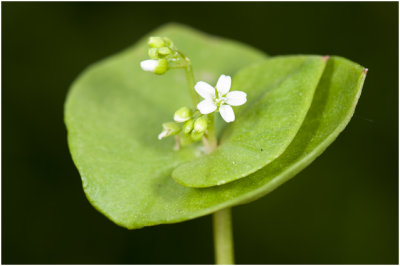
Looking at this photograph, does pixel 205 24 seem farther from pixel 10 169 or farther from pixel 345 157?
pixel 10 169

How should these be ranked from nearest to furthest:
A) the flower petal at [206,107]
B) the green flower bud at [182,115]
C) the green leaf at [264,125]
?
the green leaf at [264,125], the flower petal at [206,107], the green flower bud at [182,115]

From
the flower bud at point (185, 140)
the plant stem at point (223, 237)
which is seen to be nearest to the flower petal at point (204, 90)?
the flower bud at point (185, 140)

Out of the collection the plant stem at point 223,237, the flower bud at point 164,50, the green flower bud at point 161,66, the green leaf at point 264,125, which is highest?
the flower bud at point 164,50

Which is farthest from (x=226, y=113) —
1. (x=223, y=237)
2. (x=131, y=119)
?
(x=131, y=119)

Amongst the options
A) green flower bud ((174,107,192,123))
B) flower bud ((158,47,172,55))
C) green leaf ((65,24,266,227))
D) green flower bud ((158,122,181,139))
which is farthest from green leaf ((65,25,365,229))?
flower bud ((158,47,172,55))

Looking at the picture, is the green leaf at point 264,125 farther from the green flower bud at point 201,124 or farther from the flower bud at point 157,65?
the flower bud at point 157,65

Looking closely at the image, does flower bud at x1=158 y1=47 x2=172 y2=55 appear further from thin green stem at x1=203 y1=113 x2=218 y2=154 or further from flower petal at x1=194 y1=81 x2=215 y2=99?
thin green stem at x1=203 y1=113 x2=218 y2=154

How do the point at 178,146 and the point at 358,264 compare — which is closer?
the point at 178,146

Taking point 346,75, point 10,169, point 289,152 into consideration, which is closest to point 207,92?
point 289,152
